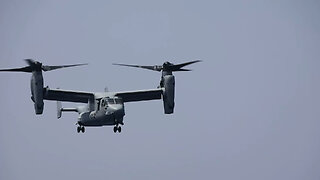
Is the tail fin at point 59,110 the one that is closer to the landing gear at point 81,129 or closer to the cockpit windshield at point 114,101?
the landing gear at point 81,129

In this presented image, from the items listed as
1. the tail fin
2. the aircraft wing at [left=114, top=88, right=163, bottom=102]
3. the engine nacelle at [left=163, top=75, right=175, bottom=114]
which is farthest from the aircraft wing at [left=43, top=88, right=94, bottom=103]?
the tail fin

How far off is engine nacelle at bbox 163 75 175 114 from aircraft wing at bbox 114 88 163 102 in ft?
4.36

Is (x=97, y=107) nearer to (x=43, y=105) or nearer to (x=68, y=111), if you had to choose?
(x=43, y=105)

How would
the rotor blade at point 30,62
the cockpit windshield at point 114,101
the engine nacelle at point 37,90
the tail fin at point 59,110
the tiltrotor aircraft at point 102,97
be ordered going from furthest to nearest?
1. the tail fin at point 59,110
2. the cockpit windshield at point 114,101
3. the rotor blade at point 30,62
4. the tiltrotor aircraft at point 102,97
5. the engine nacelle at point 37,90

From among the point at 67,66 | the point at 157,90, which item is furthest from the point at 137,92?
the point at 67,66

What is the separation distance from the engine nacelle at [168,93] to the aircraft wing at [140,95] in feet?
4.36

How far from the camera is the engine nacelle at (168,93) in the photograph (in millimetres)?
54312

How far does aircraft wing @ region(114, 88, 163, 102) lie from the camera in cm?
5655

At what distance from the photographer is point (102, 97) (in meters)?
55.2

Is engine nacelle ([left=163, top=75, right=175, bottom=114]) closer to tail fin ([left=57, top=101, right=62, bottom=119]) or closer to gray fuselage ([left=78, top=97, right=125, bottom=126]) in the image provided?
gray fuselage ([left=78, top=97, right=125, bottom=126])

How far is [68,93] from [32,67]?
4.58m

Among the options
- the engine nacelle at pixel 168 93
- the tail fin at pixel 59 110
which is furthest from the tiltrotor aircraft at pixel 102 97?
the tail fin at pixel 59 110

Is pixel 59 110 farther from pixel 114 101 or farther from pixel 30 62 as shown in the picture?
pixel 30 62

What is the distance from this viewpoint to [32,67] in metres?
52.3
